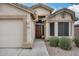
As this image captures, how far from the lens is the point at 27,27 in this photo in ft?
14.6

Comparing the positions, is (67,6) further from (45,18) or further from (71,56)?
(71,56)

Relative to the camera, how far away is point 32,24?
4426 mm

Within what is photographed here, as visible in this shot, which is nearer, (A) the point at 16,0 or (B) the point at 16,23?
(A) the point at 16,0

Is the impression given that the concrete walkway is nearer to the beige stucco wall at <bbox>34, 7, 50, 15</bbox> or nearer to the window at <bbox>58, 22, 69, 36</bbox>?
the window at <bbox>58, 22, 69, 36</bbox>

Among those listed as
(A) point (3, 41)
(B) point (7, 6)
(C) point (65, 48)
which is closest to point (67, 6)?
(C) point (65, 48)

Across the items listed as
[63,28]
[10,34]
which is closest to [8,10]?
[10,34]

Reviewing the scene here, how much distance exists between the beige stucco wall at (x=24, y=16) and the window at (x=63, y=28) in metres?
0.58

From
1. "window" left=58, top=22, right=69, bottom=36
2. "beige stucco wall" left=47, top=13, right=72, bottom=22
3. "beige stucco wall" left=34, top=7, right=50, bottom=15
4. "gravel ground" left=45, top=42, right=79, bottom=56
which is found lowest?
"gravel ground" left=45, top=42, right=79, bottom=56

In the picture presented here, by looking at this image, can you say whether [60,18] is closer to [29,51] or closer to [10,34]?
[29,51]

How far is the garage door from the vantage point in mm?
4246

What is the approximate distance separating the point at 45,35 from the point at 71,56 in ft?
2.22

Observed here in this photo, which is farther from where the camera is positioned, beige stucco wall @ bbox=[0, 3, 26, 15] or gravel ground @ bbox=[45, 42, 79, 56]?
beige stucco wall @ bbox=[0, 3, 26, 15]

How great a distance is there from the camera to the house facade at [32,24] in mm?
4184

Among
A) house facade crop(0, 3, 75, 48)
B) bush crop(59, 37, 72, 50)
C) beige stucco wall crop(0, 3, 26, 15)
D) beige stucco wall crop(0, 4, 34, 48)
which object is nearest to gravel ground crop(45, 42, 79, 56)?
bush crop(59, 37, 72, 50)
